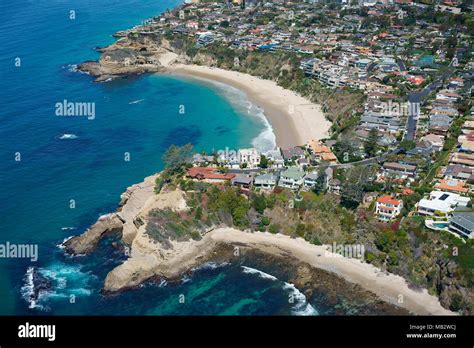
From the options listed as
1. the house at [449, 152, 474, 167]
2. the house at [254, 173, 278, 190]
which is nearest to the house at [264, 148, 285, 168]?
the house at [254, 173, 278, 190]

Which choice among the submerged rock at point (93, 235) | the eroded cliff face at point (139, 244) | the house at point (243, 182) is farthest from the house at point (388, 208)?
the submerged rock at point (93, 235)

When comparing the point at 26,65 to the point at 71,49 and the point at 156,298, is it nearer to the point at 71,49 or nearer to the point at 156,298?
the point at 71,49

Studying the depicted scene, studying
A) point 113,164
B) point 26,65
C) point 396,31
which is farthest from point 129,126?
point 396,31

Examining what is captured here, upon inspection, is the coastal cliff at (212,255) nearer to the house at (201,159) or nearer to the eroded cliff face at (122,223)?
the eroded cliff face at (122,223)

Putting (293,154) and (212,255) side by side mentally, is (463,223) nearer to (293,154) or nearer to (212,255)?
(293,154)

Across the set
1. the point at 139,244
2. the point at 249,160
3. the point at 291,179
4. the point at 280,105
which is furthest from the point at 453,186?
the point at 280,105

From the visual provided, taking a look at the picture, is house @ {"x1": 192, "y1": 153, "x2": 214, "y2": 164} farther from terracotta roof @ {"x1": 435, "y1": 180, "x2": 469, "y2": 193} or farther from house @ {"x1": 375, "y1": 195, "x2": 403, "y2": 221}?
terracotta roof @ {"x1": 435, "y1": 180, "x2": 469, "y2": 193}
